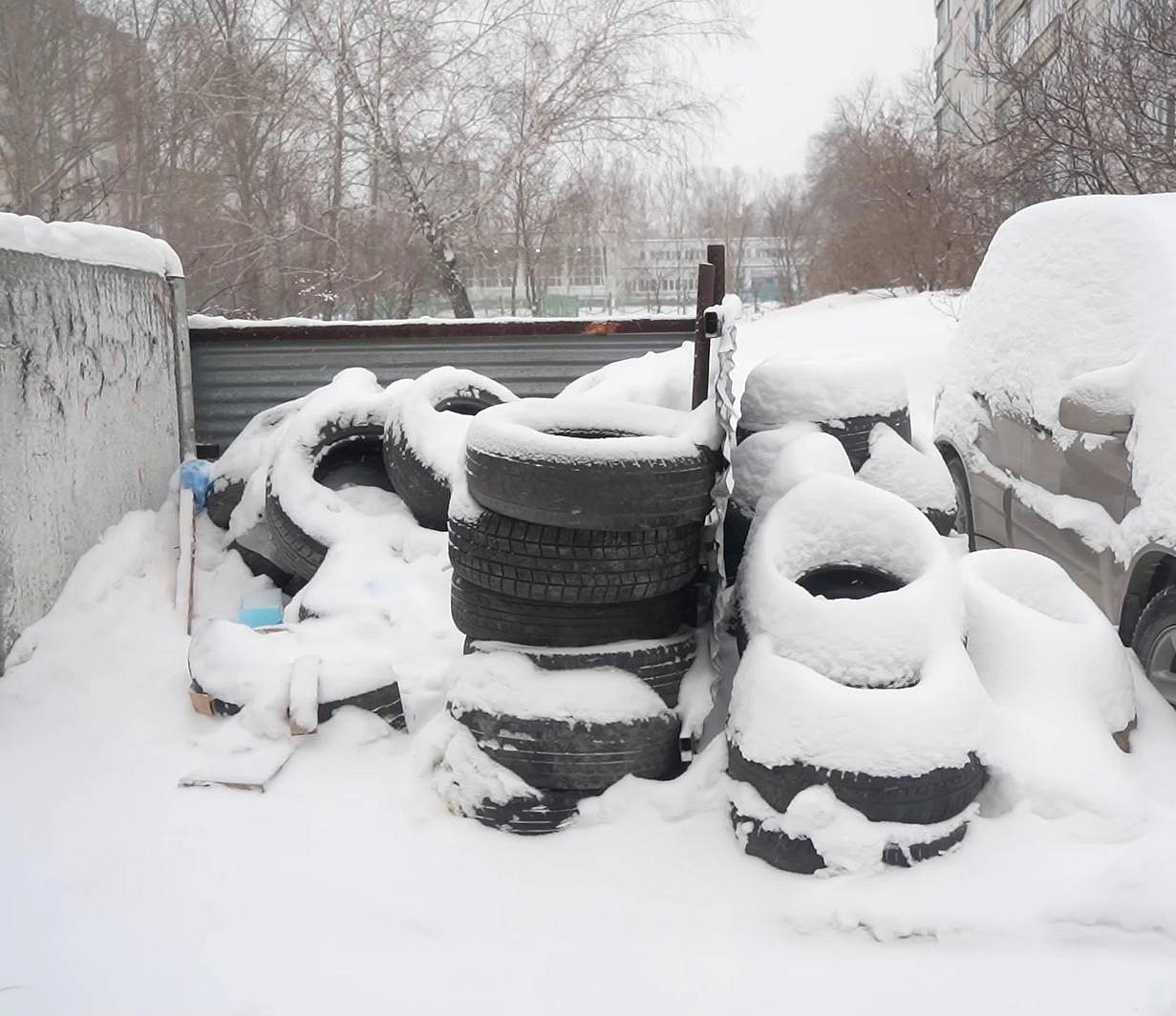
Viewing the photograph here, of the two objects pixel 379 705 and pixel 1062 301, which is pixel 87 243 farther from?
pixel 1062 301

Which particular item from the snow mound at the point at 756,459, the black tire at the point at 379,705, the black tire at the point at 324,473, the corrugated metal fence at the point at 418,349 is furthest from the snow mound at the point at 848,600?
the corrugated metal fence at the point at 418,349

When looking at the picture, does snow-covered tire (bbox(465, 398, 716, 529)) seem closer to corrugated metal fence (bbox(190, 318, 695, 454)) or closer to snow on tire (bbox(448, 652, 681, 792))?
snow on tire (bbox(448, 652, 681, 792))

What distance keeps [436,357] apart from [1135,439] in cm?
486

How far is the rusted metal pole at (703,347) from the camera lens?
11.9ft

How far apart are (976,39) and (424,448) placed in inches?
1227

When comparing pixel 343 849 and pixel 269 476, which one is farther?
pixel 269 476

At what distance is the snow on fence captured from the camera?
13.6 ft

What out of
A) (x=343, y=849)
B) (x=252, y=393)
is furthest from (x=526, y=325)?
(x=343, y=849)

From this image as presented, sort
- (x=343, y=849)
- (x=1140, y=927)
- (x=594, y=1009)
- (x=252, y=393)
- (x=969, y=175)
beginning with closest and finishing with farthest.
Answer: (x=594, y=1009)
(x=1140, y=927)
(x=343, y=849)
(x=252, y=393)
(x=969, y=175)

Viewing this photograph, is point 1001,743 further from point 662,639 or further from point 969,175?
point 969,175

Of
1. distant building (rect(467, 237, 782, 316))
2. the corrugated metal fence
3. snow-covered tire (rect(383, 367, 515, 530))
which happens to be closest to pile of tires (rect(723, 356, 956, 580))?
snow-covered tire (rect(383, 367, 515, 530))

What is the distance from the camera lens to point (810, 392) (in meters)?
4.47

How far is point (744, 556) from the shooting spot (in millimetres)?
3604

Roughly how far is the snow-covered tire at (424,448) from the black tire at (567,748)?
1986mm
